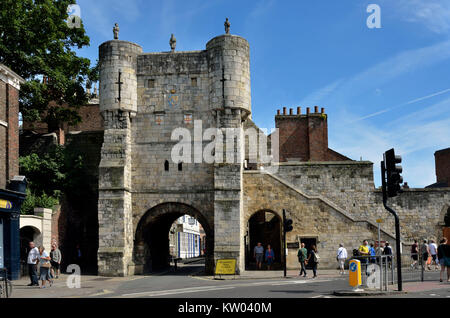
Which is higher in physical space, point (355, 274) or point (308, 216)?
point (308, 216)

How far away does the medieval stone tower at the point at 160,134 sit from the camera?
2434 centimetres

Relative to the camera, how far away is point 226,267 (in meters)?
22.4

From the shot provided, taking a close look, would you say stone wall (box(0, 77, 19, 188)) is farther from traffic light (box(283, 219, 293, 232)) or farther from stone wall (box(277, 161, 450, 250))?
stone wall (box(277, 161, 450, 250))

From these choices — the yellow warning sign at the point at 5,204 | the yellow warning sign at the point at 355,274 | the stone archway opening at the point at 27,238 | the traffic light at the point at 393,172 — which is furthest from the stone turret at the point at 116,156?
the traffic light at the point at 393,172

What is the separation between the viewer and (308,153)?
40375mm

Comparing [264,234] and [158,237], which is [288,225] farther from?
[264,234]

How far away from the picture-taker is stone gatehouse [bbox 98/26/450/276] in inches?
955

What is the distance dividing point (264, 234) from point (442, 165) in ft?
84.0

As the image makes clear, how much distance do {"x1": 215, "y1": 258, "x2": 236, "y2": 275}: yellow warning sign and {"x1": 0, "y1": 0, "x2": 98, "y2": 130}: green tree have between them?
43.7 feet

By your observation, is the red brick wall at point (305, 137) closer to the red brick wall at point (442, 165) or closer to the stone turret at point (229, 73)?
the red brick wall at point (442, 165)

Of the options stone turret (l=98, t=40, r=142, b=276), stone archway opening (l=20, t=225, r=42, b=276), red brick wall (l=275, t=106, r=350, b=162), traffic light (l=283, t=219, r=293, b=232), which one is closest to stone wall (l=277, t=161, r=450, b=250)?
red brick wall (l=275, t=106, r=350, b=162)

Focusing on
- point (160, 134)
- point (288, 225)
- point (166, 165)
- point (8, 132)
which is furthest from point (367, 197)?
point (8, 132)
